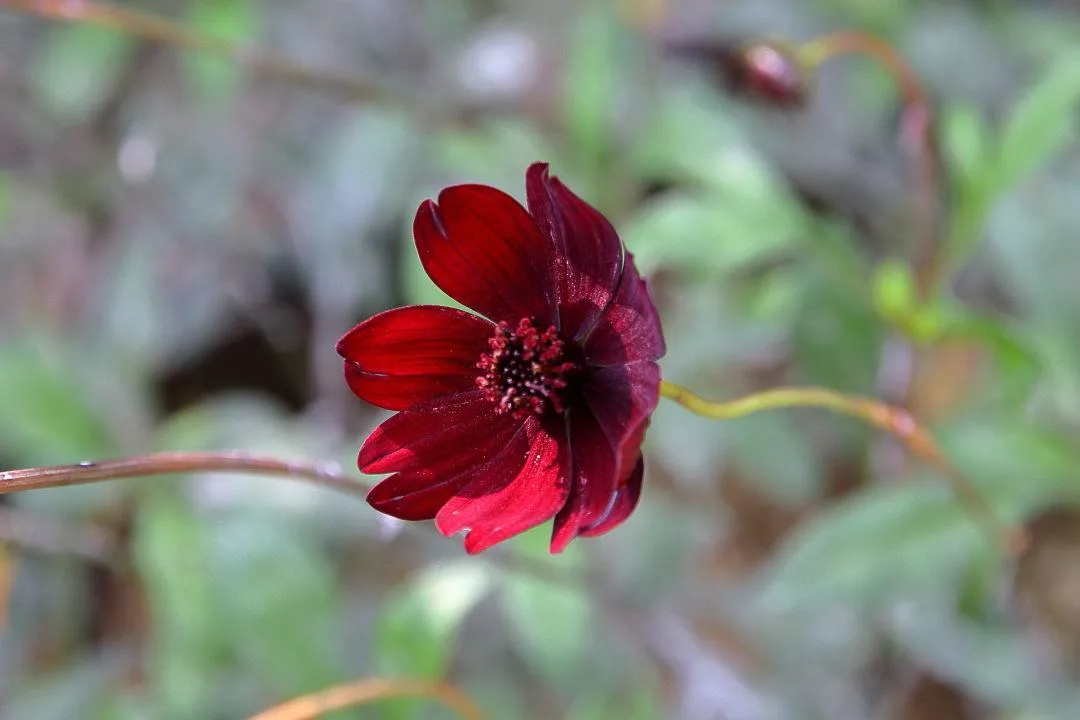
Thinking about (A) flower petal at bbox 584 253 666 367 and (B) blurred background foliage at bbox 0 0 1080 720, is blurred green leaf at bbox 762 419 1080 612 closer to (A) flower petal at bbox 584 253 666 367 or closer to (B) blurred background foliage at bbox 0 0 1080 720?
(B) blurred background foliage at bbox 0 0 1080 720

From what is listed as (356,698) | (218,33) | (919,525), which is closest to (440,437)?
→ (356,698)

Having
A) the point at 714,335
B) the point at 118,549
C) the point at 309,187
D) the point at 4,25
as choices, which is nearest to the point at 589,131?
the point at 714,335

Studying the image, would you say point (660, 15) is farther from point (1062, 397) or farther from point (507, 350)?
point (507, 350)

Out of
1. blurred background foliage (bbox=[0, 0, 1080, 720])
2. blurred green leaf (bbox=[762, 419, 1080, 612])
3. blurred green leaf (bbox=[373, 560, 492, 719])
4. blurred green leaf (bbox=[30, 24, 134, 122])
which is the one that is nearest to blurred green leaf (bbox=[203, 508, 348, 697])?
blurred background foliage (bbox=[0, 0, 1080, 720])

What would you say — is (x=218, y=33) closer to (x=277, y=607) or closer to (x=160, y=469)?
(x=277, y=607)

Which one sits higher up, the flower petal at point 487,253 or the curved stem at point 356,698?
the flower petal at point 487,253

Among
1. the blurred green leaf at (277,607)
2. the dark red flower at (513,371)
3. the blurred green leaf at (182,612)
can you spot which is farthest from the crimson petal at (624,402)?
the blurred green leaf at (182,612)

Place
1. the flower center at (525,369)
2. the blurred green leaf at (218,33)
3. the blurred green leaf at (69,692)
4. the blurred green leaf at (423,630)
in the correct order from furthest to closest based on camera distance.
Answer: the blurred green leaf at (218,33) < the blurred green leaf at (69,692) < the blurred green leaf at (423,630) < the flower center at (525,369)

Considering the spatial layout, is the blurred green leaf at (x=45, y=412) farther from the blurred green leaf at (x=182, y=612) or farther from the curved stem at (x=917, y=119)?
the curved stem at (x=917, y=119)
